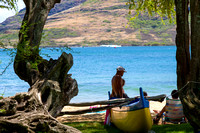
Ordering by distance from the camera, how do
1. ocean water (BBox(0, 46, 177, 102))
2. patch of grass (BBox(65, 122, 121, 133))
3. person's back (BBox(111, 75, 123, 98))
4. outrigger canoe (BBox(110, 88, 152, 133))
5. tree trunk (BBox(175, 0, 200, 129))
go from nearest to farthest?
tree trunk (BBox(175, 0, 200, 129)), outrigger canoe (BBox(110, 88, 152, 133)), patch of grass (BBox(65, 122, 121, 133)), person's back (BBox(111, 75, 123, 98)), ocean water (BBox(0, 46, 177, 102))

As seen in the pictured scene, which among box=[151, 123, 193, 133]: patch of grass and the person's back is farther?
the person's back

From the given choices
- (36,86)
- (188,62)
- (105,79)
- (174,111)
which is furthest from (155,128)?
(105,79)

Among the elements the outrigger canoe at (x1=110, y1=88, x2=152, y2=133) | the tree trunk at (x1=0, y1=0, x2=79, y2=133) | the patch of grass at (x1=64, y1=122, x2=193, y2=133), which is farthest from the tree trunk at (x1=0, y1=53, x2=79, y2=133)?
the patch of grass at (x1=64, y1=122, x2=193, y2=133)

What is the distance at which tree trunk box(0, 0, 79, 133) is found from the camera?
4.61m

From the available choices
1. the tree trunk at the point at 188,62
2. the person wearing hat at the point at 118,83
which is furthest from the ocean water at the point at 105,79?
the tree trunk at the point at 188,62

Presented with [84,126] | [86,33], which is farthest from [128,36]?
[84,126]

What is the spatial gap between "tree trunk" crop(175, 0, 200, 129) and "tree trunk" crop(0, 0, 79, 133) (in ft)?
A: 8.32

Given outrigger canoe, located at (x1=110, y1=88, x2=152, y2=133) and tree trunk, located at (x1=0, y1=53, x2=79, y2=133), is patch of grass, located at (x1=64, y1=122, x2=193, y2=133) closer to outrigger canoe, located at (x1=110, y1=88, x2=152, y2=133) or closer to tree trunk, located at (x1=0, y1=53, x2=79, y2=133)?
outrigger canoe, located at (x1=110, y1=88, x2=152, y2=133)

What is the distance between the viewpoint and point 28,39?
6.55 metres

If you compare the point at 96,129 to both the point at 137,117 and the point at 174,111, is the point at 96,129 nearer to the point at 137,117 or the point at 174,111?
the point at 137,117

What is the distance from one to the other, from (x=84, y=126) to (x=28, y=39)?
3.18 m

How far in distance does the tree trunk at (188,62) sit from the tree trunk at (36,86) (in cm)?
254

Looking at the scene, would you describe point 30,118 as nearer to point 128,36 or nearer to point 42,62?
point 42,62

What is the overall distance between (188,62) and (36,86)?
3.77 meters
